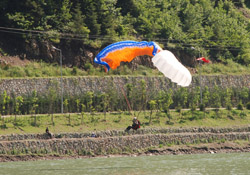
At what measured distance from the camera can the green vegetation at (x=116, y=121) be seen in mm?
43625

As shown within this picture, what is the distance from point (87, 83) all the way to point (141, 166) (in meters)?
17.8

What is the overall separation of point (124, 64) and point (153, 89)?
16.7 feet

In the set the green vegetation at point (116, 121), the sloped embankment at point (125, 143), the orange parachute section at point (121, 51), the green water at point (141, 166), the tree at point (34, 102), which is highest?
the orange parachute section at point (121, 51)

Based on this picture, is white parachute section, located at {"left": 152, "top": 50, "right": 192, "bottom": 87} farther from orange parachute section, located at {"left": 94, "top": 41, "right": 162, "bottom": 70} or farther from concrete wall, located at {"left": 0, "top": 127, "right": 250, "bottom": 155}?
concrete wall, located at {"left": 0, "top": 127, "right": 250, "bottom": 155}

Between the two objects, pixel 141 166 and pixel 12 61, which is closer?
pixel 141 166

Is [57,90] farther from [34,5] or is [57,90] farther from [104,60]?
[104,60]

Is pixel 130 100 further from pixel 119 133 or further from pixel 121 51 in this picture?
pixel 121 51

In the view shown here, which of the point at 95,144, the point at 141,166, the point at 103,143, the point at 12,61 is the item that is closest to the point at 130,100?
the point at 103,143

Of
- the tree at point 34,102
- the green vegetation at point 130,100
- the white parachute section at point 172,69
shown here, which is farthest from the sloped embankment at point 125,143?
the white parachute section at point 172,69

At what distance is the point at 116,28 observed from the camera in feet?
197

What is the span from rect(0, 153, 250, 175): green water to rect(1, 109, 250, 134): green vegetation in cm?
591

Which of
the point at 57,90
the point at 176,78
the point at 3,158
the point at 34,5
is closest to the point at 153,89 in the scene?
the point at 57,90

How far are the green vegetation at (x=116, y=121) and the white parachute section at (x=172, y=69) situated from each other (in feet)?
51.9

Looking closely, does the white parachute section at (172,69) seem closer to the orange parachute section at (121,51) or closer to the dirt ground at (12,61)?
the orange parachute section at (121,51)
